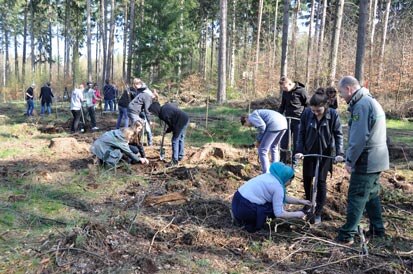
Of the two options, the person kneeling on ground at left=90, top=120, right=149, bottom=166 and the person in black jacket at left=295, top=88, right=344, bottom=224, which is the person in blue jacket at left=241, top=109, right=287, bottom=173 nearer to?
the person in black jacket at left=295, top=88, right=344, bottom=224

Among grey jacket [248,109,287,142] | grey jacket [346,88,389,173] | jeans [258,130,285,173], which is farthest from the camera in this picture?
jeans [258,130,285,173]

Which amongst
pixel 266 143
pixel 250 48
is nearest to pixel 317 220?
pixel 266 143

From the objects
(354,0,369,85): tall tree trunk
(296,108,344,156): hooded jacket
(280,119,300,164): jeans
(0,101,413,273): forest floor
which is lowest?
(0,101,413,273): forest floor

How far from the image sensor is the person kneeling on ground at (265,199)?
15.0 ft

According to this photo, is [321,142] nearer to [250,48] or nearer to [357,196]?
[357,196]

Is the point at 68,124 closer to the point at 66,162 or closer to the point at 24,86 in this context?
the point at 66,162

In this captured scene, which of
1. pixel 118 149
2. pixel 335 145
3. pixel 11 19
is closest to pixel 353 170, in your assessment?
pixel 335 145

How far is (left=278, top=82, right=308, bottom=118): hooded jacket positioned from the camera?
7134 millimetres

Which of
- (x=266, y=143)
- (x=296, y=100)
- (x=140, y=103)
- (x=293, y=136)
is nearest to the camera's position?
(x=266, y=143)

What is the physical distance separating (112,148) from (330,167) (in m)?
4.10

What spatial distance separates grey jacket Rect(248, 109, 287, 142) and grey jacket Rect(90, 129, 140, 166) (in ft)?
8.79

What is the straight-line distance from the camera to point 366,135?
13.3ft

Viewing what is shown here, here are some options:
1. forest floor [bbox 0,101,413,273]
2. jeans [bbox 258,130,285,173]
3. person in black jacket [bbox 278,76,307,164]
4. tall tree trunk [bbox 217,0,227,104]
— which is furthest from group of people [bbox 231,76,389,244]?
tall tree trunk [bbox 217,0,227,104]

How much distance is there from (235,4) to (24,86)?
699 inches
